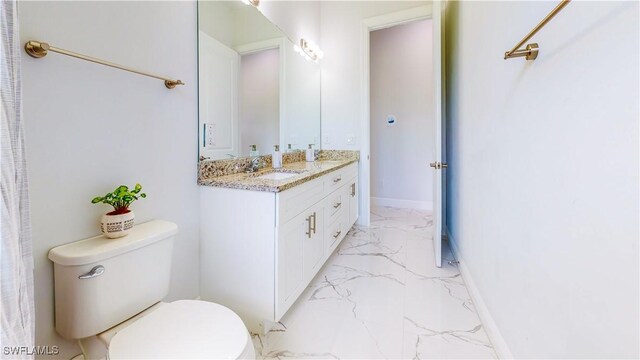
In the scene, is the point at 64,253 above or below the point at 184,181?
below

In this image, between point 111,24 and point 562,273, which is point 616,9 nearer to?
point 562,273

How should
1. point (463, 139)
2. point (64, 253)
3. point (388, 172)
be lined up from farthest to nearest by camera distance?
point (388, 172) → point (463, 139) → point (64, 253)

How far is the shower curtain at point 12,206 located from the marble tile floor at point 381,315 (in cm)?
94

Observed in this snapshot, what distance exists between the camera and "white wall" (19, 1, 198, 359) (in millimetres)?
936

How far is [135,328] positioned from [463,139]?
2.14 metres

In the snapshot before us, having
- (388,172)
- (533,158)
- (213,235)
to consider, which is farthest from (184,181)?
(388,172)

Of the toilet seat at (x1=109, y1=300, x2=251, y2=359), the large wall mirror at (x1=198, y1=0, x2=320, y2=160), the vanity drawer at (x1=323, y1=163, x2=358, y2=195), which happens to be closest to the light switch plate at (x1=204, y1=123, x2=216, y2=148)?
the large wall mirror at (x1=198, y1=0, x2=320, y2=160)

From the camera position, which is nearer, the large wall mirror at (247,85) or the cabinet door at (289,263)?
the cabinet door at (289,263)

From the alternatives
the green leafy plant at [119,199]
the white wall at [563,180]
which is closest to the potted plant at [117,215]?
the green leafy plant at [119,199]

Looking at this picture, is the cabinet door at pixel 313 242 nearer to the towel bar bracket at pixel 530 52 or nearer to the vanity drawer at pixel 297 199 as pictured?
the vanity drawer at pixel 297 199

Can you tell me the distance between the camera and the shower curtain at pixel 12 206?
58cm

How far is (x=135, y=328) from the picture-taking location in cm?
90

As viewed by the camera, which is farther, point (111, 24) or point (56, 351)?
point (111, 24)

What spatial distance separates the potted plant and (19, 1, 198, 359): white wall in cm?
9
